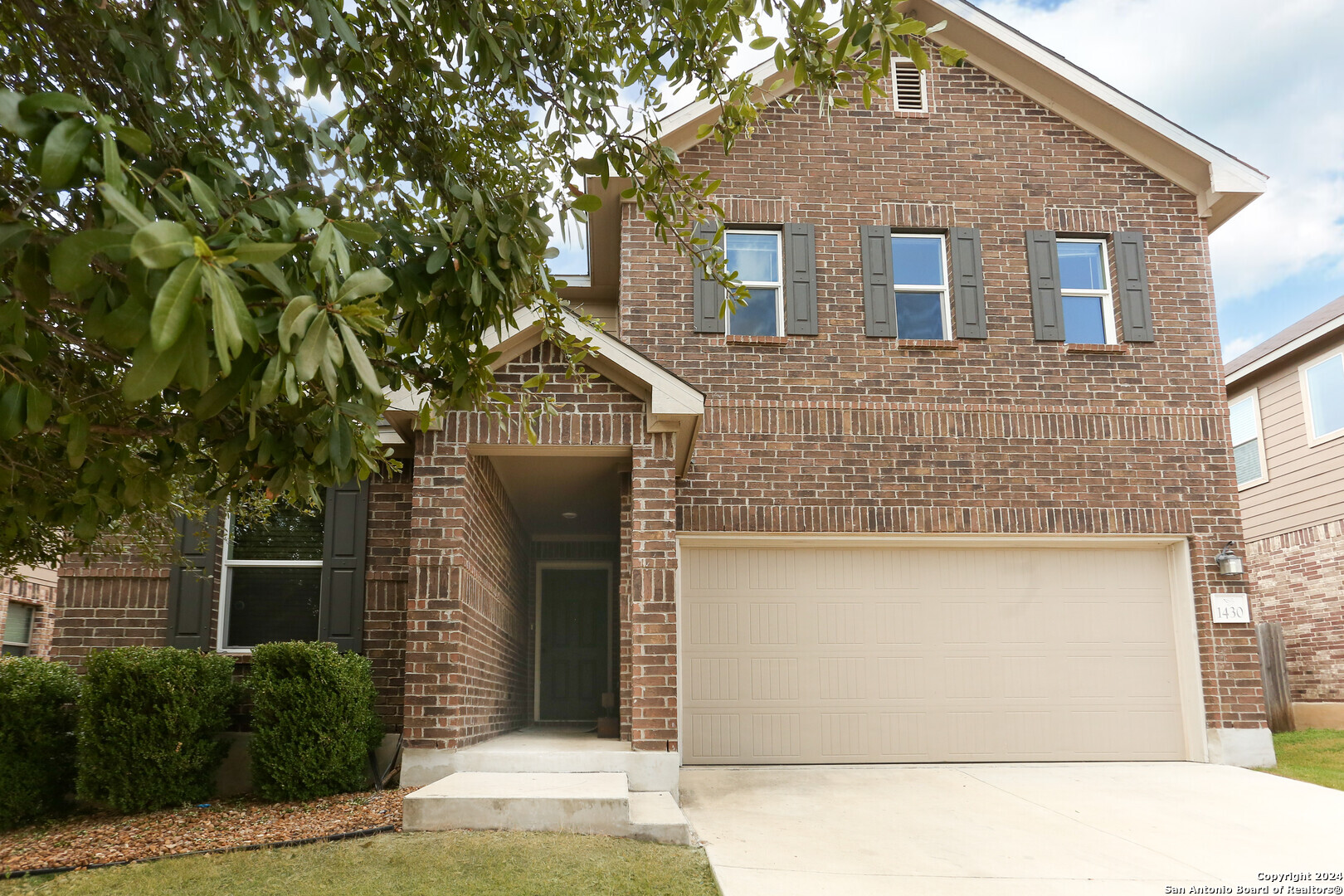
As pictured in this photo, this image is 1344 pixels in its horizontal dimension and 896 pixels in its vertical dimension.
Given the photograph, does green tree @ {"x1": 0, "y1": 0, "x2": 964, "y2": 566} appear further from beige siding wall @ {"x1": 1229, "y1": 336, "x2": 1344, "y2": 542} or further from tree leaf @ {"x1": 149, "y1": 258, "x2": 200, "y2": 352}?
beige siding wall @ {"x1": 1229, "y1": 336, "x2": 1344, "y2": 542}

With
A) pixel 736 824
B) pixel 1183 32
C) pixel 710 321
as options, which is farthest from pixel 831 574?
pixel 1183 32

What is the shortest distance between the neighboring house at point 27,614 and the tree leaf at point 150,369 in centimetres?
1654

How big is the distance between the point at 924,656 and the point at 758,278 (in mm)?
4199

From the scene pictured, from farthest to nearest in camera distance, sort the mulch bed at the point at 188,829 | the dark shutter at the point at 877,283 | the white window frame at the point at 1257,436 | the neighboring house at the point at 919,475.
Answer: the white window frame at the point at 1257,436
the dark shutter at the point at 877,283
the neighboring house at the point at 919,475
the mulch bed at the point at 188,829

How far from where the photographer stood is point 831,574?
963cm

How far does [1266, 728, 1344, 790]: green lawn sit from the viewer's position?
8.91m

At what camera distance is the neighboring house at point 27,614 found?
1555cm

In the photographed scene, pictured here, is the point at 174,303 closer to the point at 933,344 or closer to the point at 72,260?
the point at 72,260

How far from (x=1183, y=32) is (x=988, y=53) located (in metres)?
27.3

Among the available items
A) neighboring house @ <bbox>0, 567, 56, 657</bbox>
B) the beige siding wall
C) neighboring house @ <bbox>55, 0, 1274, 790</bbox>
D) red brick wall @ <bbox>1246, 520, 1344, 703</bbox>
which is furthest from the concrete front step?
neighboring house @ <bbox>0, 567, 56, 657</bbox>

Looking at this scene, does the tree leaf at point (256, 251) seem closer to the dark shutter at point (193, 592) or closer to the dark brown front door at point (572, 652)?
the dark shutter at point (193, 592)

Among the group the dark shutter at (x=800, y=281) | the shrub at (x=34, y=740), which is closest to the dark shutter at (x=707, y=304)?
the dark shutter at (x=800, y=281)

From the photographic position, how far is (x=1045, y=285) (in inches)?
404

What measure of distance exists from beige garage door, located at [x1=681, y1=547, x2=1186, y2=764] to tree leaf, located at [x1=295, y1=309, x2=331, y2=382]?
7687mm
